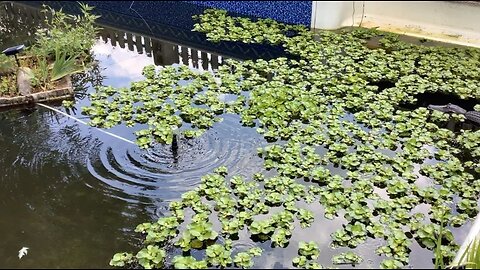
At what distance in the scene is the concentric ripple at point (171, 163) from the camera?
4402 mm

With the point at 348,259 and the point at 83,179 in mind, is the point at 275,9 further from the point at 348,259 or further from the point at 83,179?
the point at 348,259

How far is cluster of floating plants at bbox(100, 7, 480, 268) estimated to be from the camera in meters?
3.83

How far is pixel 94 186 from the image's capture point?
4434 mm

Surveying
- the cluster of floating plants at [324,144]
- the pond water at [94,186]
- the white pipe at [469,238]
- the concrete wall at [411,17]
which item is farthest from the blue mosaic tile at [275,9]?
the white pipe at [469,238]

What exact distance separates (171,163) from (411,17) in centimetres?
538

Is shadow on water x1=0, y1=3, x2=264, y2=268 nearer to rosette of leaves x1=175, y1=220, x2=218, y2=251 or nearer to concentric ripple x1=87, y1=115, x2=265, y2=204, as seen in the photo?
concentric ripple x1=87, y1=115, x2=265, y2=204

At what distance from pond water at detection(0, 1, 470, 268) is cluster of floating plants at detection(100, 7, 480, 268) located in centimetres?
13

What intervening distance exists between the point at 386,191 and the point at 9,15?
799 cm

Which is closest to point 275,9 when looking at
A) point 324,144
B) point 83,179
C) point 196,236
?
point 324,144

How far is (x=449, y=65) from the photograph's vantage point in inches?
263

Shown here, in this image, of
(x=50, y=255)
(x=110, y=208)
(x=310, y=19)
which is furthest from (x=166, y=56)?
(x=50, y=255)

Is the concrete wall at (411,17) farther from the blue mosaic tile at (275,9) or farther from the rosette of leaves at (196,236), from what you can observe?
the rosette of leaves at (196,236)

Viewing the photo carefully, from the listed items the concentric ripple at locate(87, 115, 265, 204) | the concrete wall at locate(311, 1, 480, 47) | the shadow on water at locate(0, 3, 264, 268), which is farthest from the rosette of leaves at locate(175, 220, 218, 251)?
the concrete wall at locate(311, 1, 480, 47)

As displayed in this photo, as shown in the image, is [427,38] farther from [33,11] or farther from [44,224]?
[33,11]
